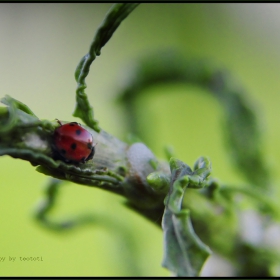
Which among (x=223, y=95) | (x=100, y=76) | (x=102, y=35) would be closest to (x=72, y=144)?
(x=102, y=35)

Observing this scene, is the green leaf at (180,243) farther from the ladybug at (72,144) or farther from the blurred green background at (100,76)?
the blurred green background at (100,76)

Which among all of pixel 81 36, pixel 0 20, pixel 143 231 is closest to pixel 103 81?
pixel 81 36

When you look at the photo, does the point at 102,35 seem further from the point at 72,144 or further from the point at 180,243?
the point at 180,243

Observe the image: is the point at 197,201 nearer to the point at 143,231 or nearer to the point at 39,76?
the point at 143,231

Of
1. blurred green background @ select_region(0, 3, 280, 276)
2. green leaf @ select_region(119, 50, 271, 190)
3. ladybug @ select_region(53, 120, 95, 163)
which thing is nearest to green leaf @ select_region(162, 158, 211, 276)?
ladybug @ select_region(53, 120, 95, 163)

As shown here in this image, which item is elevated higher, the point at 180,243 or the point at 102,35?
the point at 102,35

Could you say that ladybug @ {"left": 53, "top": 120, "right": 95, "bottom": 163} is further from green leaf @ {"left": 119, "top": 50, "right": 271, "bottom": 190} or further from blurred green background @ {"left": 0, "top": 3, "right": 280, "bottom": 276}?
blurred green background @ {"left": 0, "top": 3, "right": 280, "bottom": 276}

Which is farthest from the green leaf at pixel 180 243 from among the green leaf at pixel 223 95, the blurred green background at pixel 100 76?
the blurred green background at pixel 100 76
